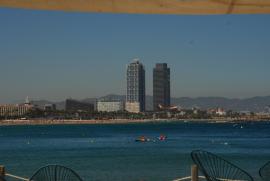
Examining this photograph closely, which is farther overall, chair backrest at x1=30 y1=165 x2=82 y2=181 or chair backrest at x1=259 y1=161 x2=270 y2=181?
chair backrest at x1=259 y1=161 x2=270 y2=181

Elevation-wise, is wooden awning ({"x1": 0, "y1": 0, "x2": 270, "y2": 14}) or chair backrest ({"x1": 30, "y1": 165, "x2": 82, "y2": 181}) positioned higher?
wooden awning ({"x1": 0, "y1": 0, "x2": 270, "y2": 14})

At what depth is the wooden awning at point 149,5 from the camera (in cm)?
378

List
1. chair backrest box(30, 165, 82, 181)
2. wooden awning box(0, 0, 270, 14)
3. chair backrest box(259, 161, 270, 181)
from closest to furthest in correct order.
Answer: wooden awning box(0, 0, 270, 14) → chair backrest box(30, 165, 82, 181) → chair backrest box(259, 161, 270, 181)

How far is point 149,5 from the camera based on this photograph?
383cm

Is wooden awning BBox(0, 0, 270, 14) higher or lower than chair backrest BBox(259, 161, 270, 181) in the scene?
higher

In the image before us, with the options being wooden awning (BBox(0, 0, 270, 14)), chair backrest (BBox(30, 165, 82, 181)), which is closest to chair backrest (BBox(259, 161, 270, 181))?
chair backrest (BBox(30, 165, 82, 181))

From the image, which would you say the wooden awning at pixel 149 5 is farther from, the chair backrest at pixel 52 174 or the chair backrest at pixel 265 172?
the chair backrest at pixel 265 172

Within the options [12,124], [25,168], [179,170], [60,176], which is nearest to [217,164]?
[60,176]

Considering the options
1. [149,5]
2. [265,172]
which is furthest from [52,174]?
[149,5]

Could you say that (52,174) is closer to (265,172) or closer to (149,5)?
(265,172)

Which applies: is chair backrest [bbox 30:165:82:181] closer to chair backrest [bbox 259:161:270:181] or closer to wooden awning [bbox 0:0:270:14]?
chair backrest [bbox 259:161:270:181]

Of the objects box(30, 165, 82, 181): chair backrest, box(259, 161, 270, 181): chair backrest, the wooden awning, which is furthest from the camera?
box(259, 161, 270, 181): chair backrest

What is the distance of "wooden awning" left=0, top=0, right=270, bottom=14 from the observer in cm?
378

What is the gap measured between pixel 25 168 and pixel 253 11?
1242 inches
